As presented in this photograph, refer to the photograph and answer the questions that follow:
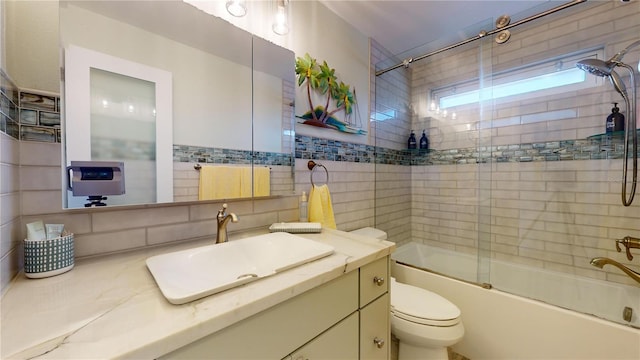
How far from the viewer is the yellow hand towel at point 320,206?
1.50m

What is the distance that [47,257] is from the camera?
2.34 ft

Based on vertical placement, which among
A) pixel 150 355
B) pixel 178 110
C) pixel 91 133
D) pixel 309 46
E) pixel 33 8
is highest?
pixel 309 46

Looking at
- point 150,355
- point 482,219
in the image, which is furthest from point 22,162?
point 482,219

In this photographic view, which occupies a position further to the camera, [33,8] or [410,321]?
[410,321]

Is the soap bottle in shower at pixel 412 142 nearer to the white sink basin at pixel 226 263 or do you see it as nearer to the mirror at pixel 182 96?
the mirror at pixel 182 96

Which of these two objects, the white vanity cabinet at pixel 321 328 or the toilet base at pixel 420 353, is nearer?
the white vanity cabinet at pixel 321 328

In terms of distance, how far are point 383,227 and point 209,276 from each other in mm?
1741

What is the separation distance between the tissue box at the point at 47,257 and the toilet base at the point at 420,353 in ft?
5.23

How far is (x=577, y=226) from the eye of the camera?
188cm

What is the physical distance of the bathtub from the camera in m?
1.25

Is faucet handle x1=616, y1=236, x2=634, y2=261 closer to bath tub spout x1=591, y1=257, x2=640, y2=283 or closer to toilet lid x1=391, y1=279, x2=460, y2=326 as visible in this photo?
bath tub spout x1=591, y1=257, x2=640, y2=283

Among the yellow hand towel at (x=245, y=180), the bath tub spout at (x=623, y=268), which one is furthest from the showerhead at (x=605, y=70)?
the yellow hand towel at (x=245, y=180)

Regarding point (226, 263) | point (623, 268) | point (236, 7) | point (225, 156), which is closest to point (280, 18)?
point (236, 7)

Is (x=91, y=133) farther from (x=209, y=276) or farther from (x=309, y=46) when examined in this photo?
(x=309, y=46)
